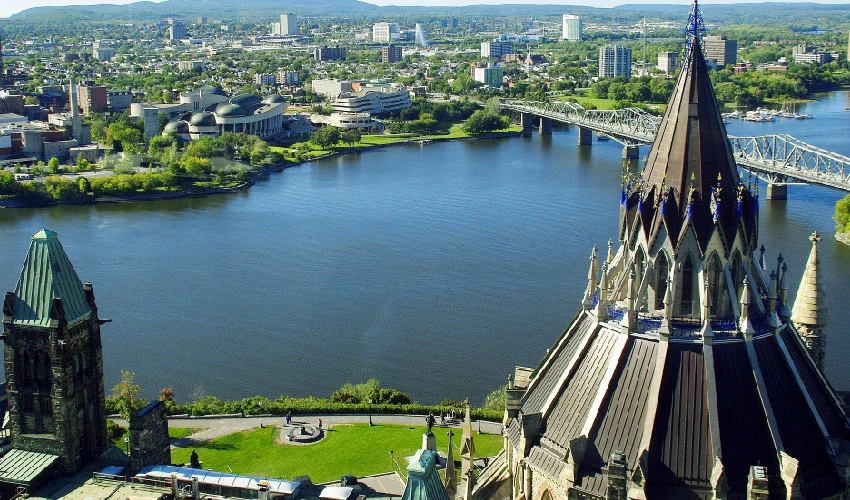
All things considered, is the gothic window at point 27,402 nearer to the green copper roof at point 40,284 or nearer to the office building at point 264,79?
the green copper roof at point 40,284

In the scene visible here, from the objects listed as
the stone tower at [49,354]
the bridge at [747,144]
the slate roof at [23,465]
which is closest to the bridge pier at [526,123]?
the bridge at [747,144]

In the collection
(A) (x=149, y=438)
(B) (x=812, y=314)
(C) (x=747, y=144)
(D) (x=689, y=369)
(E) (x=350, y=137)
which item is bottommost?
(E) (x=350, y=137)

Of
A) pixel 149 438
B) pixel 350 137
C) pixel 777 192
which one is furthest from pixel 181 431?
pixel 350 137

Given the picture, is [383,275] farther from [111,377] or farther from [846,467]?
[846,467]

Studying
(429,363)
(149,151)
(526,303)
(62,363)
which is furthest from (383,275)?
(149,151)

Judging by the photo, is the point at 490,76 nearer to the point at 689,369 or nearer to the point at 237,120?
the point at 237,120

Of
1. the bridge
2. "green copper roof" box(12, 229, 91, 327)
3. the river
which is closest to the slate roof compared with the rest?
"green copper roof" box(12, 229, 91, 327)
